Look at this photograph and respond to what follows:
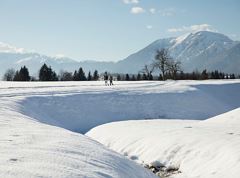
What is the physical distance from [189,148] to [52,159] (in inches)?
394

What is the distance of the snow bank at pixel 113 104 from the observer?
3997 centimetres

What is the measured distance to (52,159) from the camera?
938cm

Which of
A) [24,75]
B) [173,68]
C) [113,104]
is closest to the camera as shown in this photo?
[113,104]

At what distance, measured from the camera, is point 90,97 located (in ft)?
154

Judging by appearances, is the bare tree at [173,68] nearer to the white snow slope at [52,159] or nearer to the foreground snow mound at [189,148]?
the foreground snow mound at [189,148]

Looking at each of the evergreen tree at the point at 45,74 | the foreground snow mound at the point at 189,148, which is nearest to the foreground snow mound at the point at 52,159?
→ the foreground snow mound at the point at 189,148

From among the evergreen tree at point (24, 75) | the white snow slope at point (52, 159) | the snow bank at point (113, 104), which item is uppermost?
the evergreen tree at point (24, 75)

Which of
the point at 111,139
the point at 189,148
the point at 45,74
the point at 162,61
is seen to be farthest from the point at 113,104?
the point at 45,74

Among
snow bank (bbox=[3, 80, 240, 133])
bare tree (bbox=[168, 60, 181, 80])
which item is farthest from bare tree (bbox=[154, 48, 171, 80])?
snow bank (bbox=[3, 80, 240, 133])

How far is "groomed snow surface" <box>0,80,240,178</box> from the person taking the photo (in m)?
9.41

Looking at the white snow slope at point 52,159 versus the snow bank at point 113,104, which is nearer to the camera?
the white snow slope at point 52,159

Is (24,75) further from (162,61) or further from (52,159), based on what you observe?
(52,159)

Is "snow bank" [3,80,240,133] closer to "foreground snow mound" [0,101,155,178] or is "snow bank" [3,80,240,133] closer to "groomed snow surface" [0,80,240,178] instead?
"groomed snow surface" [0,80,240,178]

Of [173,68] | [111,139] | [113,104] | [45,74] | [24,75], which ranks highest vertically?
[173,68]
